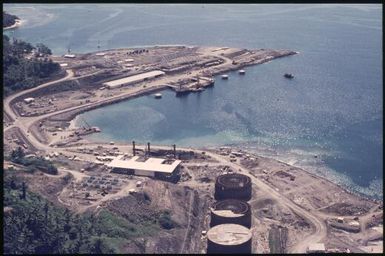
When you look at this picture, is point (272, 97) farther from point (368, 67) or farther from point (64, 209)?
point (64, 209)

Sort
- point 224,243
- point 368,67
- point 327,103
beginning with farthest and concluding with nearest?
point 368,67
point 327,103
point 224,243

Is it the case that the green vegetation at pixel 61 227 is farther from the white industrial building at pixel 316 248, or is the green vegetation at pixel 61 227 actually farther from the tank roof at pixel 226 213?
the white industrial building at pixel 316 248

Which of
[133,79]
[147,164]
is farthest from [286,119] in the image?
[133,79]

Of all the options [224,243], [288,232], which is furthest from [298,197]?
[224,243]

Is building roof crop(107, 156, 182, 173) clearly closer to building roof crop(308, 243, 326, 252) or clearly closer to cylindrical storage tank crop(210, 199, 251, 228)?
cylindrical storage tank crop(210, 199, 251, 228)

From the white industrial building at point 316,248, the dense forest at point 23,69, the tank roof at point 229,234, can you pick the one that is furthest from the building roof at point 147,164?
the dense forest at point 23,69

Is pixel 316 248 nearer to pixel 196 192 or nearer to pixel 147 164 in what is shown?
pixel 196 192
